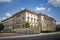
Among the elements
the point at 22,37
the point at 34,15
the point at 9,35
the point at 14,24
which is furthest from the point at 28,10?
the point at 9,35

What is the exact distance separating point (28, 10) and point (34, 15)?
22 cm

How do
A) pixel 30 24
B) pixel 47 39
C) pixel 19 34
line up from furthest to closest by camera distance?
pixel 19 34
pixel 30 24
pixel 47 39

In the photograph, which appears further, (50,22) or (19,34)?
(19,34)

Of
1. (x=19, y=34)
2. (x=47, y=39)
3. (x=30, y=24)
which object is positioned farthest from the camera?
(x=19, y=34)

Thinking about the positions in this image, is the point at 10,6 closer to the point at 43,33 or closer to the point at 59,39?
the point at 43,33

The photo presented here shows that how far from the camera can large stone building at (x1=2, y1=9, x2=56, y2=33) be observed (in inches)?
197

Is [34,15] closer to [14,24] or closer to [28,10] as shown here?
[28,10]

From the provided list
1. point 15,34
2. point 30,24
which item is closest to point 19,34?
point 15,34

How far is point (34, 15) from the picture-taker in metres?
5.09

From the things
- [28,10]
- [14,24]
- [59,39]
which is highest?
[28,10]

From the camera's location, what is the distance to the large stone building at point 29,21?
5.01m

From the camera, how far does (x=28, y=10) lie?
5035 millimetres

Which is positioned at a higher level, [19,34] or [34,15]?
[34,15]

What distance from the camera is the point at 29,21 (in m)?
5.19
